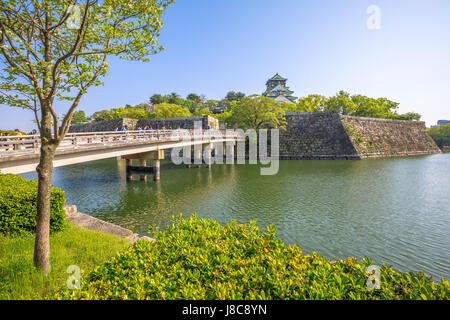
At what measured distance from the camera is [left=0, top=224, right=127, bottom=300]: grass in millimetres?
4398

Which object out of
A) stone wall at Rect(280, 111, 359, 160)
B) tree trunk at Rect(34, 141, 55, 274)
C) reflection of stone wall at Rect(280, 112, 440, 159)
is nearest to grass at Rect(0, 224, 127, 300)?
tree trunk at Rect(34, 141, 55, 274)

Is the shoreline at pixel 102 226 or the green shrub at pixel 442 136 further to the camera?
the green shrub at pixel 442 136

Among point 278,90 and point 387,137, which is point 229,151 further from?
point 278,90

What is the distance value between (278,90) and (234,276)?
301 ft

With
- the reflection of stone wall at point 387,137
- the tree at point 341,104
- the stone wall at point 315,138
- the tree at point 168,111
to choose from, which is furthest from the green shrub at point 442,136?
the tree at point 168,111

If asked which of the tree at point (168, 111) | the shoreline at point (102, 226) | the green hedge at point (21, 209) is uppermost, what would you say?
the tree at point (168, 111)

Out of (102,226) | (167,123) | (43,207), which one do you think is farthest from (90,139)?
(167,123)

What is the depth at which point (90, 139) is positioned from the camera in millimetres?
15367

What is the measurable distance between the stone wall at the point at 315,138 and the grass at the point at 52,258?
126ft

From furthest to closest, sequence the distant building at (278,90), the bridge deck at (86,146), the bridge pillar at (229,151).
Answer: the distant building at (278,90)
the bridge pillar at (229,151)
the bridge deck at (86,146)

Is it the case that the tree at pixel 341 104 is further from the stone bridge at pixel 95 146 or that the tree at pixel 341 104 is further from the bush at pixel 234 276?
the bush at pixel 234 276

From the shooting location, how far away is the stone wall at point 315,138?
134ft

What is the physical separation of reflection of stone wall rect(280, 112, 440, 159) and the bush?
3983 cm

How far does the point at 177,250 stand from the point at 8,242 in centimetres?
566
